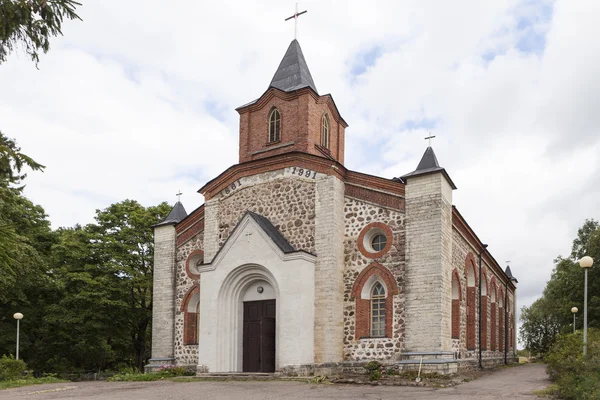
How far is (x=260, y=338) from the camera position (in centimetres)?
2166

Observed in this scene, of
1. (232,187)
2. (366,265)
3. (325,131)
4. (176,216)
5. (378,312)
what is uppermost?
(325,131)

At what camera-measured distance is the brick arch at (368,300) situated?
1991 cm

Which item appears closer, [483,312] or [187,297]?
[187,297]

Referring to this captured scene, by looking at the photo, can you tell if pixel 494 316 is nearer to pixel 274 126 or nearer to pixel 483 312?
pixel 483 312

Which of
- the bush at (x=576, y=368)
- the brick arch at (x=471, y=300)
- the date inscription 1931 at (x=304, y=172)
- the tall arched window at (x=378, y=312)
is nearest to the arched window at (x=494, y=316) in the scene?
the brick arch at (x=471, y=300)

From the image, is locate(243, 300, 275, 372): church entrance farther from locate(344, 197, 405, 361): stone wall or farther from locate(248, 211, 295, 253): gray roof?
locate(344, 197, 405, 361): stone wall

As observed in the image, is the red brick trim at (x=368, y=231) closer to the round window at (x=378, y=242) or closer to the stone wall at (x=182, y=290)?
the round window at (x=378, y=242)

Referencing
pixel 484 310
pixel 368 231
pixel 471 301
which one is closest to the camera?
pixel 368 231

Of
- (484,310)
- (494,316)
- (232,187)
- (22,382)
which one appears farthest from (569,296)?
(22,382)

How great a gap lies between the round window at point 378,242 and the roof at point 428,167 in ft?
7.63

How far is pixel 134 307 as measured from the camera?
33188 mm

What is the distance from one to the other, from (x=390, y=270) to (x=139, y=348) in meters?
21.7

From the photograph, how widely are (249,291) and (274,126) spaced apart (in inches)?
273

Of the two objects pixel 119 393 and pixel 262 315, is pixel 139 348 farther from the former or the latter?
pixel 119 393
